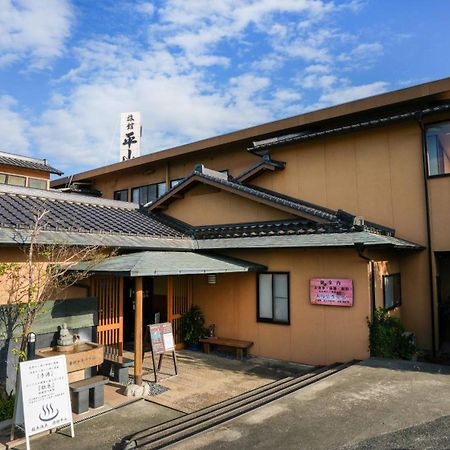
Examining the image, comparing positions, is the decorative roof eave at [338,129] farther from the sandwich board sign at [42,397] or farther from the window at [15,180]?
the window at [15,180]

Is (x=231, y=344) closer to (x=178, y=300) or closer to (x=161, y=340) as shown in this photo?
(x=178, y=300)

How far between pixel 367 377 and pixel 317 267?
304 cm

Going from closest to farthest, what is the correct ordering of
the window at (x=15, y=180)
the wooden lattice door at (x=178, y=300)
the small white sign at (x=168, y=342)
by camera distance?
1. the small white sign at (x=168, y=342)
2. the wooden lattice door at (x=178, y=300)
3. the window at (x=15, y=180)

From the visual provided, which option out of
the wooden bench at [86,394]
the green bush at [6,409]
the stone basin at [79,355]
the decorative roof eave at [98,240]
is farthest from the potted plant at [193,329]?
the green bush at [6,409]

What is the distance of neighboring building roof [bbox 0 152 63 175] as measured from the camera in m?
19.0

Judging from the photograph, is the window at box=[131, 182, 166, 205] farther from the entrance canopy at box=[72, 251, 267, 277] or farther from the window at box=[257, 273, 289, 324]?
the window at box=[257, 273, 289, 324]

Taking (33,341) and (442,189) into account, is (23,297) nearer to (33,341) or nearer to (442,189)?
(33,341)

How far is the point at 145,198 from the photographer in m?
19.6

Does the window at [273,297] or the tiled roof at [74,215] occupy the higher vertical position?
the tiled roof at [74,215]

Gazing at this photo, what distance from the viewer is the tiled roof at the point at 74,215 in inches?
366

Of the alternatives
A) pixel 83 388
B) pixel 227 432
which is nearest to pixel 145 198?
pixel 83 388

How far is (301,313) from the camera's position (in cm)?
1000

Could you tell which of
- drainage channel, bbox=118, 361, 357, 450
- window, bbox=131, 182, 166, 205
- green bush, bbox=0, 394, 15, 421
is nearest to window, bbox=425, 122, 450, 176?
drainage channel, bbox=118, 361, 357, 450

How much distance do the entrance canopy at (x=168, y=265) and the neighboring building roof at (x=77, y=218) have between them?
0.64m
